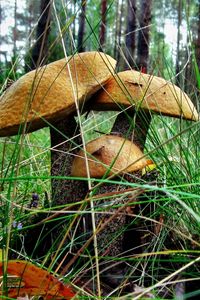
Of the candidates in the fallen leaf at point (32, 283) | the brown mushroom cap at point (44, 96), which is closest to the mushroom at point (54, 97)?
the brown mushroom cap at point (44, 96)

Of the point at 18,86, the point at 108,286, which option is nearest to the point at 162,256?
the point at 108,286

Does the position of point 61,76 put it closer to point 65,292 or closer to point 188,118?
point 188,118

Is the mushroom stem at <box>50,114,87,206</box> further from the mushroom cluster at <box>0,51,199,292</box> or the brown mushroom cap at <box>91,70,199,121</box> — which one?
the brown mushroom cap at <box>91,70,199,121</box>

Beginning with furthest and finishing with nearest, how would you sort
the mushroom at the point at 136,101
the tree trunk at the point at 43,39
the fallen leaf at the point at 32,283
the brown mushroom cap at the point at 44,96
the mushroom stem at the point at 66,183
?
the mushroom stem at the point at 66,183 < the mushroom at the point at 136,101 < the brown mushroom cap at the point at 44,96 < the tree trunk at the point at 43,39 < the fallen leaf at the point at 32,283

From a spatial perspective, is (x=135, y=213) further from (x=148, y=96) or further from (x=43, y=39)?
(x=43, y=39)

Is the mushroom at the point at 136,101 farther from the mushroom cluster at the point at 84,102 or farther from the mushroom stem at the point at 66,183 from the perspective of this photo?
the mushroom stem at the point at 66,183

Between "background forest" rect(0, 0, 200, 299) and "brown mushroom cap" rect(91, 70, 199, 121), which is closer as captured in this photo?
"background forest" rect(0, 0, 200, 299)

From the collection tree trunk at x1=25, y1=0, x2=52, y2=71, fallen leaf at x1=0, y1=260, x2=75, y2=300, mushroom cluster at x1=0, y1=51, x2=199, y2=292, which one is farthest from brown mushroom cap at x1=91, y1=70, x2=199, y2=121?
fallen leaf at x1=0, y1=260, x2=75, y2=300

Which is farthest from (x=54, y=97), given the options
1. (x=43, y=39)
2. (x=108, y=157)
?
(x=43, y=39)
